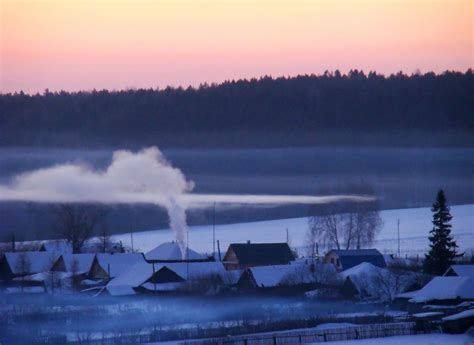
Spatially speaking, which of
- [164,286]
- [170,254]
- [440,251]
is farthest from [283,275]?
[170,254]

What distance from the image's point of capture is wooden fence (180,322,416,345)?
130 ft

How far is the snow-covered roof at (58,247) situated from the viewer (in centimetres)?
8830

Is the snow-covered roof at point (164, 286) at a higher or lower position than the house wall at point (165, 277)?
lower

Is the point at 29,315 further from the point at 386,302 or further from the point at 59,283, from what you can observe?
the point at 59,283

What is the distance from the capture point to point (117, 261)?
74.1 m

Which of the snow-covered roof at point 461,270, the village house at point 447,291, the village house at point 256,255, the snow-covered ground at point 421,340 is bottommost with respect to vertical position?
the snow-covered ground at point 421,340

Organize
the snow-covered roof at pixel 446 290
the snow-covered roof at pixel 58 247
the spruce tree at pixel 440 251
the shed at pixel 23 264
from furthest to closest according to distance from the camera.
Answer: the snow-covered roof at pixel 58 247
the shed at pixel 23 264
the spruce tree at pixel 440 251
the snow-covered roof at pixel 446 290

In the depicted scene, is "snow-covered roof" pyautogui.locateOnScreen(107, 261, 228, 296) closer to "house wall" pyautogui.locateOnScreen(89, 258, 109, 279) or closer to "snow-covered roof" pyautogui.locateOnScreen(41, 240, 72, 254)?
"house wall" pyautogui.locateOnScreen(89, 258, 109, 279)

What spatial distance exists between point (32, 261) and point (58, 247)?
39.0 ft

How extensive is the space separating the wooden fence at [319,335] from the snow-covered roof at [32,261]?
38.5 meters

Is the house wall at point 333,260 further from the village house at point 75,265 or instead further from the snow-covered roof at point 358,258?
the village house at point 75,265

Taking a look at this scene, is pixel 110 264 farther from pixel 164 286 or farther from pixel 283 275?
pixel 283 275

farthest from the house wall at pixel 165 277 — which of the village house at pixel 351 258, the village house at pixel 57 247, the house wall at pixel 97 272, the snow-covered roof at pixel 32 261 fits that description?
the village house at pixel 57 247

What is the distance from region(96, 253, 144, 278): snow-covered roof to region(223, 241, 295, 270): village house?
7037 millimetres
